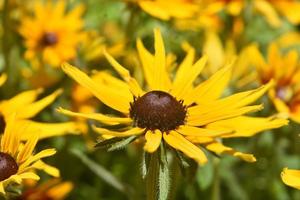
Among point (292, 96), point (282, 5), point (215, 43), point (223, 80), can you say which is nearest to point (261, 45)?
point (282, 5)

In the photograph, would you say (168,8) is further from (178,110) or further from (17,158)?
(17,158)

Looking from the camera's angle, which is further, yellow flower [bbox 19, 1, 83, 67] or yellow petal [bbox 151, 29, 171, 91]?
yellow flower [bbox 19, 1, 83, 67]

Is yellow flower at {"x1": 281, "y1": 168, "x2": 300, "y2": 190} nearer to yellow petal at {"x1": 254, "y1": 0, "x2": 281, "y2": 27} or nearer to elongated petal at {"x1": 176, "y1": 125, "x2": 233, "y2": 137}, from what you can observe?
elongated petal at {"x1": 176, "y1": 125, "x2": 233, "y2": 137}

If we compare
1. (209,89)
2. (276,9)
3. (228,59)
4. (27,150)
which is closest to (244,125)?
(209,89)

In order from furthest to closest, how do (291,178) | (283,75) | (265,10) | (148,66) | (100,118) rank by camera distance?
(265,10) < (283,75) < (148,66) < (100,118) < (291,178)

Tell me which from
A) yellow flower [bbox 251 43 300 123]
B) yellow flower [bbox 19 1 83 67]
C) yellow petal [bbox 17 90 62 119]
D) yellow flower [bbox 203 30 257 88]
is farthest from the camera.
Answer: yellow flower [bbox 19 1 83 67]

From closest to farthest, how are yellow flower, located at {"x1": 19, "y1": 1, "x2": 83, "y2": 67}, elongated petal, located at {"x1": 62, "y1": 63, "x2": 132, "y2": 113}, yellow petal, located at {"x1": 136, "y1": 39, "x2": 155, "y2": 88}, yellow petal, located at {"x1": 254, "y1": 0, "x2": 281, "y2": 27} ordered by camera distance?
1. elongated petal, located at {"x1": 62, "y1": 63, "x2": 132, "y2": 113}
2. yellow petal, located at {"x1": 136, "y1": 39, "x2": 155, "y2": 88}
3. yellow flower, located at {"x1": 19, "y1": 1, "x2": 83, "y2": 67}
4. yellow petal, located at {"x1": 254, "y1": 0, "x2": 281, "y2": 27}

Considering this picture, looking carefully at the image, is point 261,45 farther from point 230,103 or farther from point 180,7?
point 230,103

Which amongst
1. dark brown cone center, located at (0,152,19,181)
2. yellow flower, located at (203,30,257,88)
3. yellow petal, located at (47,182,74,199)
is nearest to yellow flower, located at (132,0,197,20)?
yellow flower, located at (203,30,257,88)

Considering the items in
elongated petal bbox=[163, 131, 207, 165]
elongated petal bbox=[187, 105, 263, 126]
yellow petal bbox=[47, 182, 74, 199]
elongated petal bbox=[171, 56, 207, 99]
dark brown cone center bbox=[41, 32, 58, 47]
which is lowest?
yellow petal bbox=[47, 182, 74, 199]
